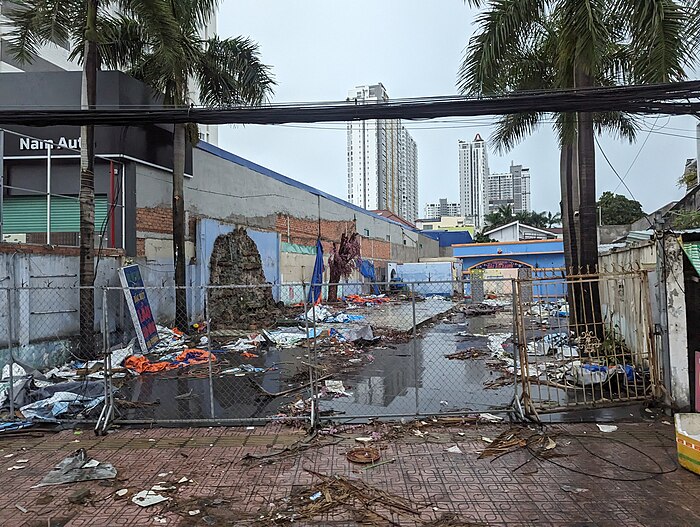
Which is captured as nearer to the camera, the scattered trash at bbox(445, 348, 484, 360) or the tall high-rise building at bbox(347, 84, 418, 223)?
the scattered trash at bbox(445, 348, 484, 360)

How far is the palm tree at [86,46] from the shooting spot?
1005 cm

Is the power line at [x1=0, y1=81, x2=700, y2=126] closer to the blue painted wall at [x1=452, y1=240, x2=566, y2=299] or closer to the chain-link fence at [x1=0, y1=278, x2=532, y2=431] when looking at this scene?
the chain-link fence at [x1=0, y1=278, x2=532, y2=431]

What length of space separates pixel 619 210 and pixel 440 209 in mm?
101163

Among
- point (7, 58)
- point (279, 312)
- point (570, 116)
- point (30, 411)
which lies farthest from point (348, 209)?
point (30, 411)

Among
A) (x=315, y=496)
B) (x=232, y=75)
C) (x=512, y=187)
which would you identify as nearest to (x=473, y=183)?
(x=512, y=187)

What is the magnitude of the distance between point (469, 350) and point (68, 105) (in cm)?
1269

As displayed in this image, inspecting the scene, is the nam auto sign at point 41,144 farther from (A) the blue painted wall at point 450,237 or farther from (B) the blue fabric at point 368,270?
(A) the blue painted wall at point 450,237

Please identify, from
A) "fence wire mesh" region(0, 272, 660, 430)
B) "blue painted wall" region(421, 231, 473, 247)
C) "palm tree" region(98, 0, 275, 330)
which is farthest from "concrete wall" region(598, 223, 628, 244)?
"palm tree" region(98, 0, 275, 330)

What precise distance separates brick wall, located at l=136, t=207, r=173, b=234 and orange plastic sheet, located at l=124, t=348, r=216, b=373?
14.9 ft

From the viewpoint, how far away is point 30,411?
23.9ft

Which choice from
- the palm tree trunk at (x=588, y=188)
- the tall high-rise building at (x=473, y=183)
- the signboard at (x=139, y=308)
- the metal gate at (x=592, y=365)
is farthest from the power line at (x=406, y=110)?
the tall high-rise building at (x=473, y=183)

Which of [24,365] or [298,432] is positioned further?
[24,365]

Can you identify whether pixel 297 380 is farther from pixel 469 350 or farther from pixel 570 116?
pixel 570 116

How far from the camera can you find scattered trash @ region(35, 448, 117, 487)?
513cm
